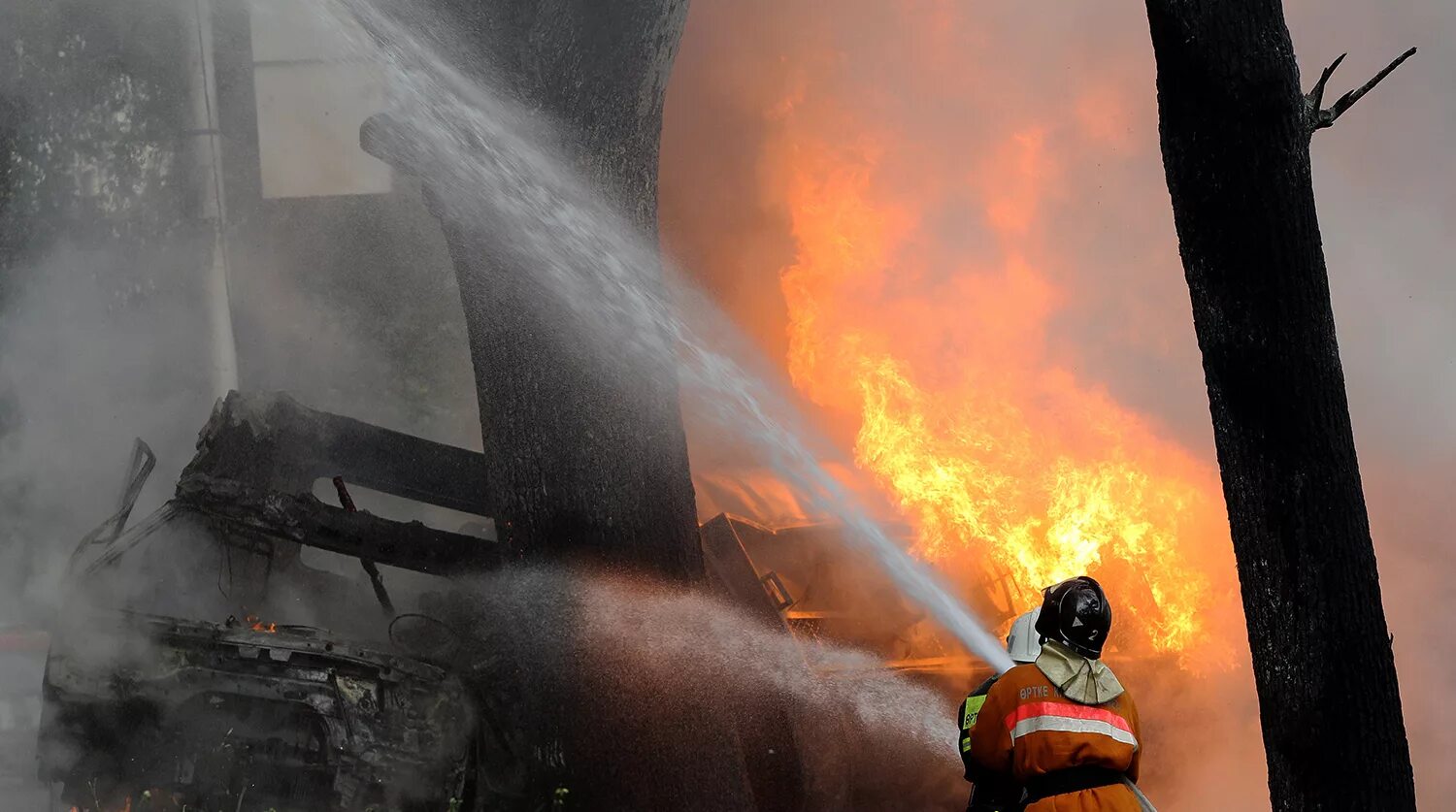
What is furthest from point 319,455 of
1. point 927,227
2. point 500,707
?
point 927,227

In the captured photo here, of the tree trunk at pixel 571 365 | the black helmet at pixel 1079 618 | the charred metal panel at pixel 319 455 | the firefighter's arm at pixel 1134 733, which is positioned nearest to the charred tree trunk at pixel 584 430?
the tree trunk at pixel 571 365

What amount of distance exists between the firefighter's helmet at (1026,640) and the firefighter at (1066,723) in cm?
5

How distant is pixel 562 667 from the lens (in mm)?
7070

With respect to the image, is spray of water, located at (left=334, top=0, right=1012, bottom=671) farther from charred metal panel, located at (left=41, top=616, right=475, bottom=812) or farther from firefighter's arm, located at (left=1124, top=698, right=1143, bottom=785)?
firefighter's arm, located at (left=1124, top=698, right=1143, bottom=785)

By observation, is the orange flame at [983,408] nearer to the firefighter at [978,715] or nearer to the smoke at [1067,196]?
the smoke at [1067,196]

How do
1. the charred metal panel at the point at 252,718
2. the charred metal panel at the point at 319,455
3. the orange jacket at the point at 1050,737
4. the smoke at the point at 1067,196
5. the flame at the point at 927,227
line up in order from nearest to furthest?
the orange jacket at the point at 1050,737
the charred metal panel at the point at 252,718
the charred metal panel at the point at 319,455
the smoke at the point at 1067,196
the flame at the point at 927,227

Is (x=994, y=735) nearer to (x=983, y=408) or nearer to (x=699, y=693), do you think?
(x=699, y=693)

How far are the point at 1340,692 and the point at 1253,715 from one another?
13.3 ft

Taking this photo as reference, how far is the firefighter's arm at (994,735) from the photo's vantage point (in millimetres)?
4164

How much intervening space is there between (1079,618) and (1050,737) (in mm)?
373

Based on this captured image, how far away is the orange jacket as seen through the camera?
4059 millimetres

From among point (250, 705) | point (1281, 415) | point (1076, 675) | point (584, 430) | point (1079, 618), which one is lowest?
point (250, 705)

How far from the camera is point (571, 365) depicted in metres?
7.05

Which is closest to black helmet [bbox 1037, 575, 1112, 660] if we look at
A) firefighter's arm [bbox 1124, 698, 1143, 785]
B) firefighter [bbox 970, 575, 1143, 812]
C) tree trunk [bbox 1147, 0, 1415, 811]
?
firefighter [bbox 970, 575, 1143, 812]
